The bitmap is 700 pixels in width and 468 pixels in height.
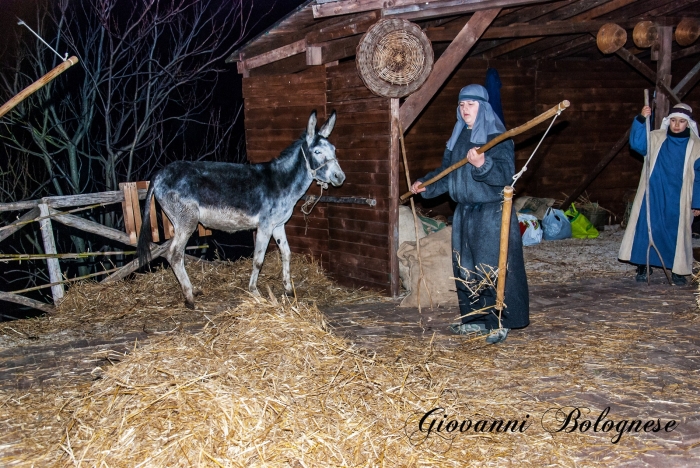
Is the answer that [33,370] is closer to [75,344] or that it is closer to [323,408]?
[75,344]

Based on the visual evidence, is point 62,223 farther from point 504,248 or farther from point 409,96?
point 504,248

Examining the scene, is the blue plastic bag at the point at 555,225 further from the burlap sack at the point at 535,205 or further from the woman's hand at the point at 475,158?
the woman's hand at the point at 475,158

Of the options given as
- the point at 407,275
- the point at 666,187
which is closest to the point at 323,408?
the point at 407,275

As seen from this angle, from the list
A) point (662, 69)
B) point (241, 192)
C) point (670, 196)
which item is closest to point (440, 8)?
point (241, 192)

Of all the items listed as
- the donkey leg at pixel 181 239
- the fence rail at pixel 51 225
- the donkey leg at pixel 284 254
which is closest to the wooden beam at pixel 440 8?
the donkey leg at pixel 284 254

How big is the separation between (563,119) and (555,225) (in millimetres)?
2226

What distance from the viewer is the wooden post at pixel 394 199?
278 inches

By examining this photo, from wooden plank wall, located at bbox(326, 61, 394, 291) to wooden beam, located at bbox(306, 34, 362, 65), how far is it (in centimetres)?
13

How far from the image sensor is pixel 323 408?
389cm

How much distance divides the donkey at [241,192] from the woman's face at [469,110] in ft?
6.78

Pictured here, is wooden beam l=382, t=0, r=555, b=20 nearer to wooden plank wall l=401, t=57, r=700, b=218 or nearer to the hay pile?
the hay pile

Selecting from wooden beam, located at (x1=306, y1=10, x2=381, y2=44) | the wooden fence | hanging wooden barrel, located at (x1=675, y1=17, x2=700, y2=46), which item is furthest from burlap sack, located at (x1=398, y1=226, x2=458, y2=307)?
hanging wooden barrel, located at (x1=675, y1=17, x2=700, y2=46)

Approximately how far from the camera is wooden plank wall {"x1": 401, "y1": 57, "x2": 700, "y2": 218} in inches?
429

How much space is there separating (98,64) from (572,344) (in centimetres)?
1046
